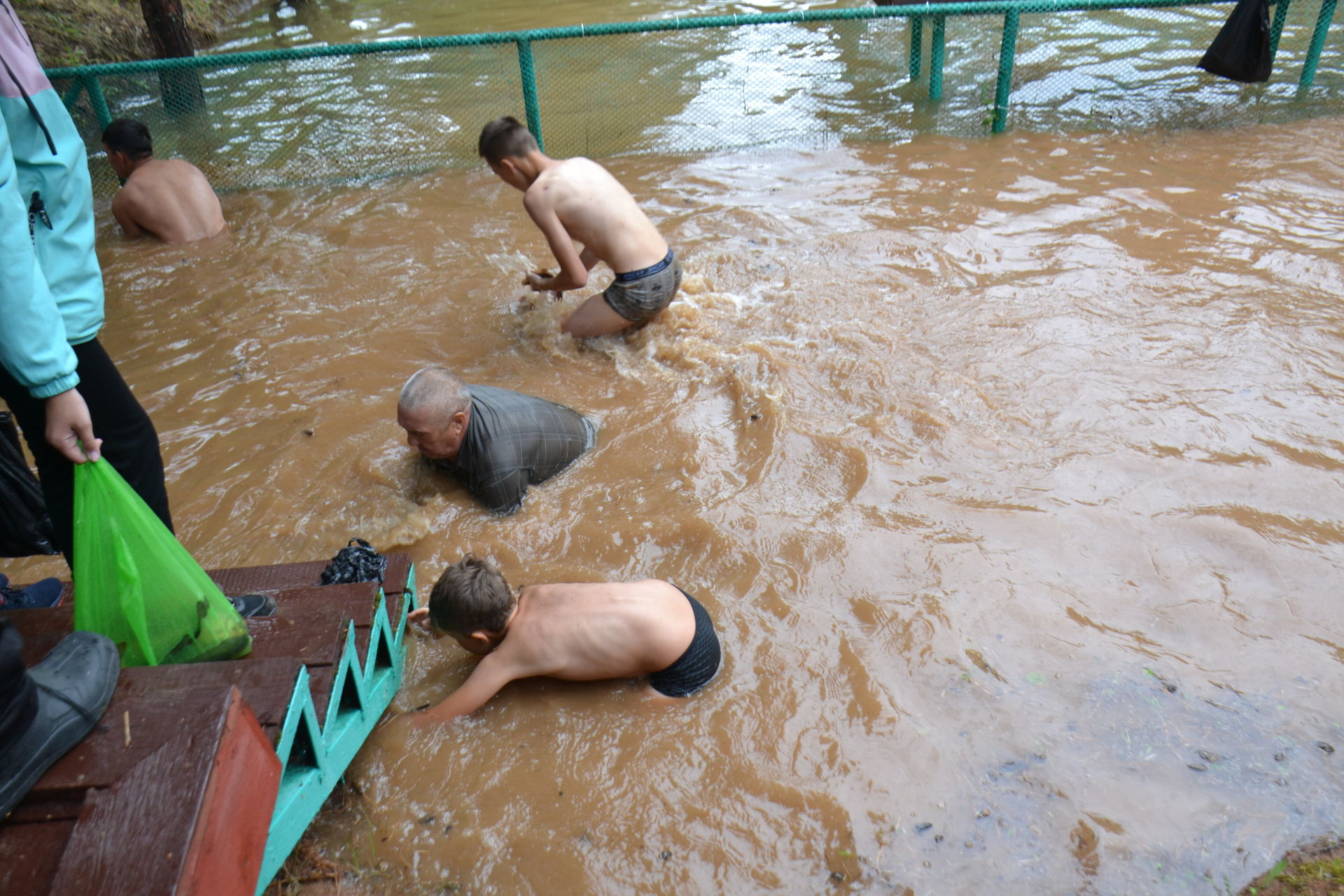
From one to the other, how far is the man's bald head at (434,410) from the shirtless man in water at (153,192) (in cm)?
394

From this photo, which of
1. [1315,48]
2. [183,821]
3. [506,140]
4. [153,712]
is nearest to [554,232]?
[506,140]

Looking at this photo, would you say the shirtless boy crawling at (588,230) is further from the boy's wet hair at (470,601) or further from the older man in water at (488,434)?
the boy's wet hair at (470,601)

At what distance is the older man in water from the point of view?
142 inches

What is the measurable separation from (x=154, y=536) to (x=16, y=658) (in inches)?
21.6

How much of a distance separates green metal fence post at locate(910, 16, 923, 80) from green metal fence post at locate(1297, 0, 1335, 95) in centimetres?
324

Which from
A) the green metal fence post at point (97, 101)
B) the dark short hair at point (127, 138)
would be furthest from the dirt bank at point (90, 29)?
the dark short hair at point (127, 138)

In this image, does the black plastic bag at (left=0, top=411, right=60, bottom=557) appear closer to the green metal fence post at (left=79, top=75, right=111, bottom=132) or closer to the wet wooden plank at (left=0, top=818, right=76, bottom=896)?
the wet wooden plank at (left=0, top=818, right=76, bottom=896)

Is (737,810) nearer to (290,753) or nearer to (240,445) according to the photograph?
(290,753)

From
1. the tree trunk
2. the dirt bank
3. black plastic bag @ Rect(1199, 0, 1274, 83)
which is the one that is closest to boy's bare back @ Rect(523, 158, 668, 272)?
the tree trunk

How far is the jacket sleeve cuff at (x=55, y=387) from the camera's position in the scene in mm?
2164

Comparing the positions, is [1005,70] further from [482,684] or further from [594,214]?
[482,684]

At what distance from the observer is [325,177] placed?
7566 mm

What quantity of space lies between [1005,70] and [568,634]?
21.9 ft

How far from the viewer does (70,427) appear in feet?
7.25
